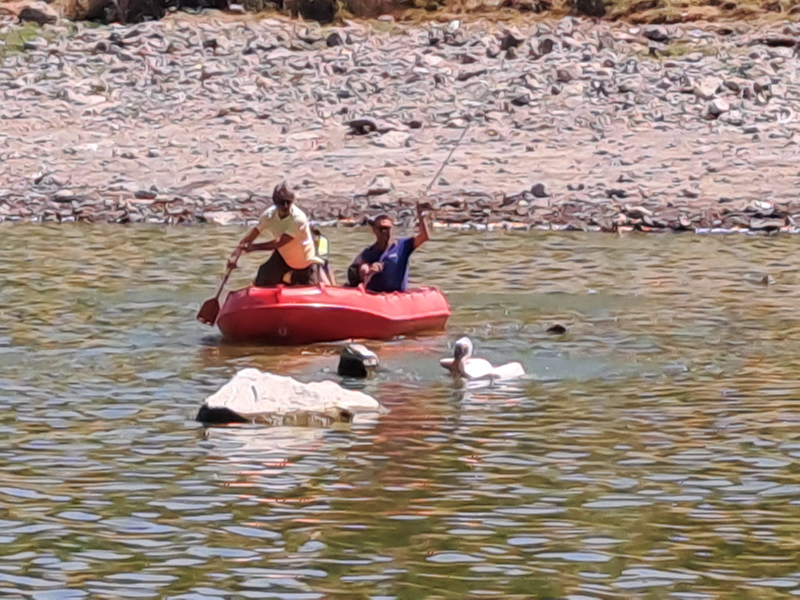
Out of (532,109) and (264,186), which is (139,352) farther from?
(532,109)

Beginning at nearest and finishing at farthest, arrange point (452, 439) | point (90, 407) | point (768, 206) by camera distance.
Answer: point (452, 439)
point (90, 407)
point (768, 206)

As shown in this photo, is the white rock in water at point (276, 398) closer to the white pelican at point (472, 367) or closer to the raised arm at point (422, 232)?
the white pelican at point (472, 367)

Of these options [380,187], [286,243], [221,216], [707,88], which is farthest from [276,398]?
[707,88]

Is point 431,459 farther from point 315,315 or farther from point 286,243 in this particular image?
point 286,243

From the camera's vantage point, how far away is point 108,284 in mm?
19203

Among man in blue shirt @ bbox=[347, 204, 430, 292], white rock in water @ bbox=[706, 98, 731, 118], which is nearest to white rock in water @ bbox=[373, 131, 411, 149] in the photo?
white rock in water @ bbox=[706, 98, 731, 118]

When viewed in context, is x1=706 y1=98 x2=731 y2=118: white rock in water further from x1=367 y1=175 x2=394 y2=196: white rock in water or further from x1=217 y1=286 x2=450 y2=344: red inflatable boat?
x1=217 y1=286 x2=450 y2=344: red inflatable boat

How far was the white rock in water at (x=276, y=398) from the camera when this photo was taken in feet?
39.4

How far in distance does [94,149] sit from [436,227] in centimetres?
512

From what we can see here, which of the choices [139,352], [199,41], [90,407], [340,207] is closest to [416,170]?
[340,207]

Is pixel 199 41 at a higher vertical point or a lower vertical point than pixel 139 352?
higher

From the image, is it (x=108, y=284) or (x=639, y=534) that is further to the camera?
(x=108, y=284)

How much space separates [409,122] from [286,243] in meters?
10.5

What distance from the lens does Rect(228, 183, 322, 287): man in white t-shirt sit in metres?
15.7
